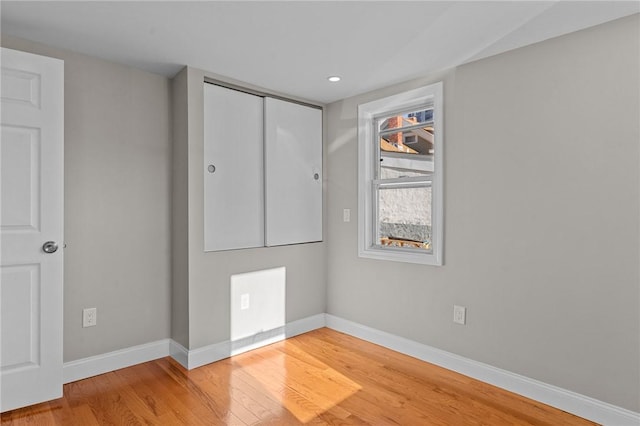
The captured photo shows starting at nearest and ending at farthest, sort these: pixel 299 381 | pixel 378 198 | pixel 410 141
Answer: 1. pixel 299 381
2. pixel 410 141
3. pixel 378 198

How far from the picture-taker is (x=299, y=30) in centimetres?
228

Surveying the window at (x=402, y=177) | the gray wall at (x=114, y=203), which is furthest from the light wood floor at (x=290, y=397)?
the window at (x=402, y=177)

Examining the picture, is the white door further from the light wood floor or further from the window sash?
the window sash

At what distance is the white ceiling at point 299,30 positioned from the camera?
2.02 metres

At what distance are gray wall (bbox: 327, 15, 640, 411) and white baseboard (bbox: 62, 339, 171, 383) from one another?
2003 mm

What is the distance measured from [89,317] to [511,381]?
116 inches

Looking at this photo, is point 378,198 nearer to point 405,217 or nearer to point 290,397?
point 405,217

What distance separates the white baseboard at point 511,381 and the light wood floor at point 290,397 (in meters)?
0.06

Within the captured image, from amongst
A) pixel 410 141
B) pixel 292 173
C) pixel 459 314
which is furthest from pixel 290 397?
pixel 410 141

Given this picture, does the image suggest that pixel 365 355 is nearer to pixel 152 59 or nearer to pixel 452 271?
pixel 452 271

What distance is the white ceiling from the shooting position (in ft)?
6.63

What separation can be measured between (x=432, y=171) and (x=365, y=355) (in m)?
1.61

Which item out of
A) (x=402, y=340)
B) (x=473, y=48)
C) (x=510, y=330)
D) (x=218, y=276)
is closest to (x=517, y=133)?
A: (x=473, y=48)

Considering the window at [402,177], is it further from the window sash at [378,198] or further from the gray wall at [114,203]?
the gray wall at [114,203]
